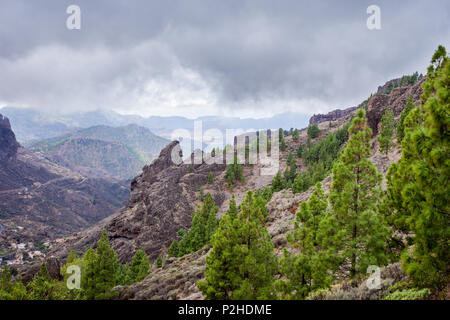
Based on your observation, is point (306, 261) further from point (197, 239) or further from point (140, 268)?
point (197, 239)

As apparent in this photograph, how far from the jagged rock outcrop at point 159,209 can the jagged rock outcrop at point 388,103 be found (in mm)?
62838

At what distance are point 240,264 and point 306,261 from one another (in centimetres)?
397

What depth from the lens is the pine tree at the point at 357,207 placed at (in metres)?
11.6

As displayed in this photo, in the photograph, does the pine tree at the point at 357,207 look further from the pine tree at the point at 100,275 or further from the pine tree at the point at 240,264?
the pine tree at the point at 100,275

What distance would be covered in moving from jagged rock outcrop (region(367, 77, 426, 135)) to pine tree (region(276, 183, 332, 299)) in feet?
253

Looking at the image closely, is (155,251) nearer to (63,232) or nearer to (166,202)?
(166,202)

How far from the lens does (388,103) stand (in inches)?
3356

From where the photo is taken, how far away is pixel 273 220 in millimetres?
37438

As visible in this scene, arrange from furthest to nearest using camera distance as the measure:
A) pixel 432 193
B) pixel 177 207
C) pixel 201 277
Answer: pixel 177 207
pixel 201 277
pixel 432 193

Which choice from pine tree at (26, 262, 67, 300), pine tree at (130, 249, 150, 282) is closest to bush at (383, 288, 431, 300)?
pine tree at (26, 262, 67, 300)

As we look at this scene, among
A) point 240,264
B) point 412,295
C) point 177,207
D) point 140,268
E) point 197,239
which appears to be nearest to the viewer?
point 412,295

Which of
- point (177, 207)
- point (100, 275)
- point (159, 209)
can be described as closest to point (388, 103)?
point (177, 207)
